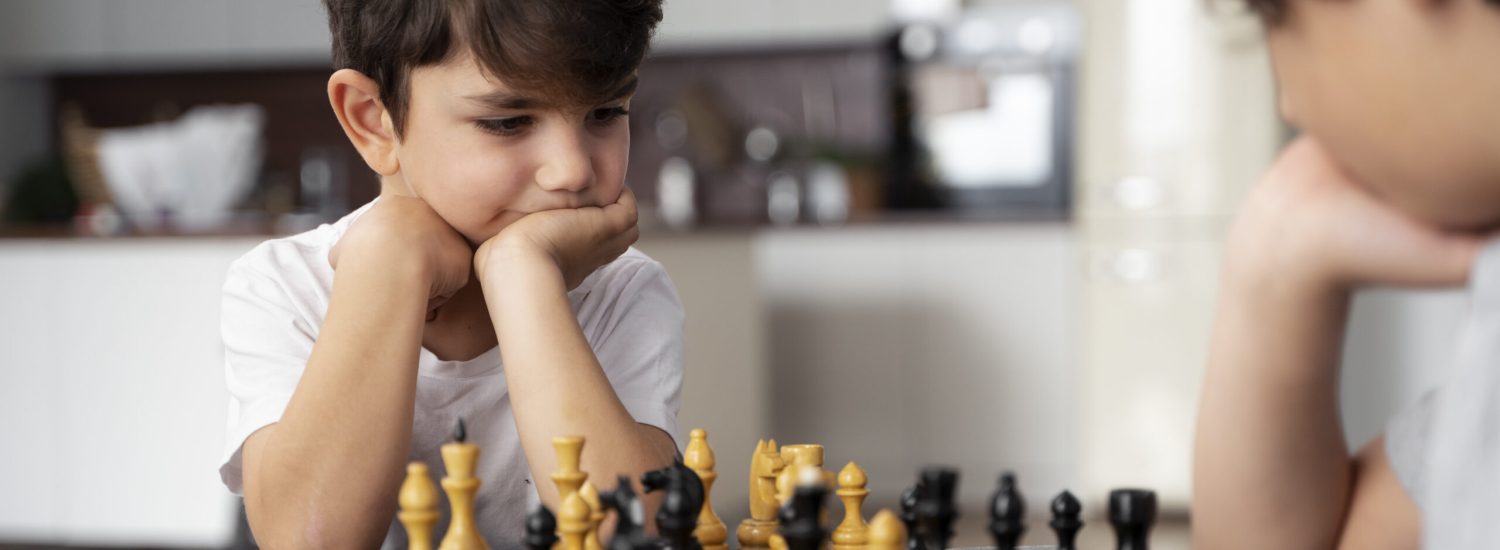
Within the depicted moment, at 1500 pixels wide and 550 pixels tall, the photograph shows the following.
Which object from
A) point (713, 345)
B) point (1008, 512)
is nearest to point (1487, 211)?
point (1008, 512)

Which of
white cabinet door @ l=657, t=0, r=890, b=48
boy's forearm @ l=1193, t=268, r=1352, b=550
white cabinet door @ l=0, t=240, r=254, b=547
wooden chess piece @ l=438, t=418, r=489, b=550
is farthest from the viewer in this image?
white cabinet door @ l=657, t=0, r=890, b=48

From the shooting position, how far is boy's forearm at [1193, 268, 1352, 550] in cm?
60

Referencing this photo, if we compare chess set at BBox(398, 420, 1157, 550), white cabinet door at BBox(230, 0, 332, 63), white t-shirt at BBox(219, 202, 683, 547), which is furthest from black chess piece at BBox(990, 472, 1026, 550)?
white cabinet door at BBox(230, 0, 332, 63)

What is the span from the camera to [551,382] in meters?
0.91

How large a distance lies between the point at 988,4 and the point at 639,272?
376 cm

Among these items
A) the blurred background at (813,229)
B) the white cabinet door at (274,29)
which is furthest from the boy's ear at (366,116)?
the white cabinet door at (274,29)

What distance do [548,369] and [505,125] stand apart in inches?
6.9

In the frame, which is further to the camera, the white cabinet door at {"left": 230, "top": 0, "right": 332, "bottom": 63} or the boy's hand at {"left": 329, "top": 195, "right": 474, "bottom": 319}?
the white cabinet door at {"left": 230, "top": 0, "right": 332, "bottom": 63}

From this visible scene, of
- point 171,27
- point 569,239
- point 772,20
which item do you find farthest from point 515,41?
point 171,27

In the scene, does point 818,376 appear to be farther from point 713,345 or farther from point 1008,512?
point 1008,512

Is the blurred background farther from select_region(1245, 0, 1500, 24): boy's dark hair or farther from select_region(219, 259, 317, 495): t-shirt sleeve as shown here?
select_region(1245, 0, 1500, 24): boy's dark hair

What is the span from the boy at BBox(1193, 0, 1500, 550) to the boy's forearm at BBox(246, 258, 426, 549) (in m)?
0.51

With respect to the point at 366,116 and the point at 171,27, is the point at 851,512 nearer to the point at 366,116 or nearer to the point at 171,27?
the point at 366,116

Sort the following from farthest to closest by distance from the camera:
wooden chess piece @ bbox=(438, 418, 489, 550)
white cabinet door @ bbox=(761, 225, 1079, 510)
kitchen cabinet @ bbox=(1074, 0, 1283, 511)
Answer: white cabinet door @ bbox=(761, 225, 1079, 510)
kitchen cabinet @ bbox=(1074, 0, 1283, 511)
wooden chess piece @ bbox=(438, 418, 489, 550)
